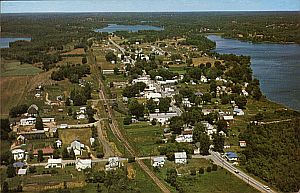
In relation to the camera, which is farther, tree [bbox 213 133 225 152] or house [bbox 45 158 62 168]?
tree [bbox 213 133 225 152]

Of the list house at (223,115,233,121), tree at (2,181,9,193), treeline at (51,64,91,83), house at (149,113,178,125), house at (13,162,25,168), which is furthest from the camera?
treeline at (51,64,91,83)

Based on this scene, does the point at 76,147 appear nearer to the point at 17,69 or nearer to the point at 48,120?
the point at 48,120

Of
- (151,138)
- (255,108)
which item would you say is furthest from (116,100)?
(255,108)

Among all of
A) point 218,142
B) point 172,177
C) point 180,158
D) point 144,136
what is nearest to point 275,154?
point 218,142

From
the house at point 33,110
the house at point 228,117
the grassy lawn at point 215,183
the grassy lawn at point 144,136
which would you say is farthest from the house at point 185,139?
the house at point 33,110

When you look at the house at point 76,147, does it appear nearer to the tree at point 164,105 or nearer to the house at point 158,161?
the house at point 158,161

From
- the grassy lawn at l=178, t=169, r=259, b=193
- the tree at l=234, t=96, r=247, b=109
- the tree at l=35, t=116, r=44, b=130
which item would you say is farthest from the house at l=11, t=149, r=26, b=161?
the tree at l=234, t=96, r=247, b=109

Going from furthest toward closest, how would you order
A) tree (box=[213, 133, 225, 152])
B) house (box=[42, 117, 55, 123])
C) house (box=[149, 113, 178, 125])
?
house (box=[149, 113, 178, 125]) < house (box=[42, 117, 55, 123]) < tree (box=[213, 133, 225, 152])

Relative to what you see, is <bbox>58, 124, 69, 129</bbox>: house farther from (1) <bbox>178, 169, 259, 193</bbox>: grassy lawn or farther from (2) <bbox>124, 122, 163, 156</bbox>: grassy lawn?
(1) <bbox>178, 169, 259, 193</bbox>: grassy lawn
